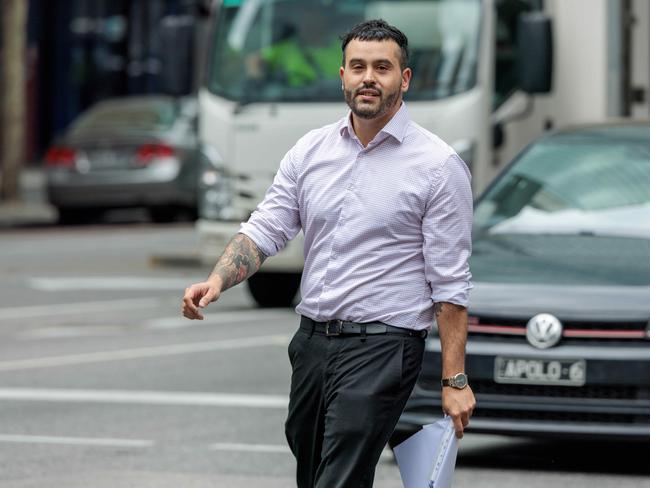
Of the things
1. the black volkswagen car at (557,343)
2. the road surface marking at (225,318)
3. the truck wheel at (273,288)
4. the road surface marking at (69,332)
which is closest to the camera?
the black volkswagen car at (557,343)

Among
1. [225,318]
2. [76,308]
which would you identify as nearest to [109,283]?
[76,308]

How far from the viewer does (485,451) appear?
9.27m

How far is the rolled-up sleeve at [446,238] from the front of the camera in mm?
5496

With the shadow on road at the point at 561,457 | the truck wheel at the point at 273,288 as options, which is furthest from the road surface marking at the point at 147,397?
the truck wheel at the point at 273,288

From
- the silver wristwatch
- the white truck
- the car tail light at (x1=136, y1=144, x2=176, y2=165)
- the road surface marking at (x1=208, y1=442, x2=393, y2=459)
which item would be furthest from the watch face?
the car tail light at (x1=136, y1=144, x2=176, y2=165)

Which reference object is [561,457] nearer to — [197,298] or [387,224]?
[387,224]

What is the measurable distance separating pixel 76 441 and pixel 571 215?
259cm

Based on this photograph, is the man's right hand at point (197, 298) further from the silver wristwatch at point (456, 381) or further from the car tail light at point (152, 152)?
the car tail light at point (152, 152)

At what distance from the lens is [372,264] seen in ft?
18.2

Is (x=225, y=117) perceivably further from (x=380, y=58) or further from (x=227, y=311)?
(x=380, y=58)

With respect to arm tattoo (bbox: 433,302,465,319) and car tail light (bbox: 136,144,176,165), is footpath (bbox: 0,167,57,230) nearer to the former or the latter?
car tail light (bbox: 136,144,176,165)

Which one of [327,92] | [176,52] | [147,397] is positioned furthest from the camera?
[176,52]

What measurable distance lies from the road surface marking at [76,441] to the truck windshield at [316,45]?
6.21 metres

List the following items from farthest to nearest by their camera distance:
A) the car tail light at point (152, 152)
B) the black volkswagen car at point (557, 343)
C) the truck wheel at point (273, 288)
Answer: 1. the car tail light at point (152, 152)
2. the truck wheel at point (273, 288)
3. the black volkswagen car at point (557, 343)
